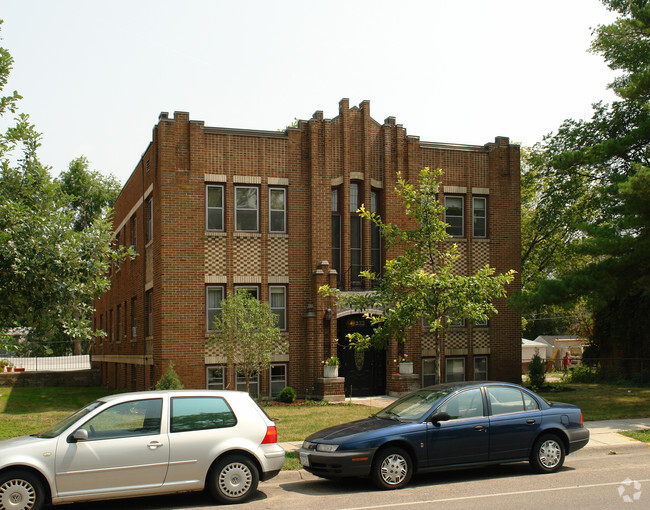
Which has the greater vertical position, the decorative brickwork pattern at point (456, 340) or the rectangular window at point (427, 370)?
the decorative brickwork pattern at point (456, 340)

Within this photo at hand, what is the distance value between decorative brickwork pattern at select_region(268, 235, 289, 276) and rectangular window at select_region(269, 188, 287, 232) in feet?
1.23

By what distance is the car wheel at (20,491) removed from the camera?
8547mm

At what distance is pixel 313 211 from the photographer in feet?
76.6

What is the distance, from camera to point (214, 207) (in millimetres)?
22750

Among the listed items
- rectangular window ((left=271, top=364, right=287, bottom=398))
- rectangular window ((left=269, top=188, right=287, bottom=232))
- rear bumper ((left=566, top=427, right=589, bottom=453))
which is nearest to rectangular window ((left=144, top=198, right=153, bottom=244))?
rectangular window ((left=269, top=188, right=287, bottom=232))

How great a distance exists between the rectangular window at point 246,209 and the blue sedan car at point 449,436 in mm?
12233

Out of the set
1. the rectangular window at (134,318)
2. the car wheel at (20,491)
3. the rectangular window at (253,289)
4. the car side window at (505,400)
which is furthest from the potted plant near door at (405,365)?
the car wheel at (20,491)

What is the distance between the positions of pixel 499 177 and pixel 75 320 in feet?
58.4

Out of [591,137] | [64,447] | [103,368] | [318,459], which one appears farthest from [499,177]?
[103,368]

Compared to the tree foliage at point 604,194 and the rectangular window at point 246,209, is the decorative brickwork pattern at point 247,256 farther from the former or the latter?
the tree foliage at point 604,194

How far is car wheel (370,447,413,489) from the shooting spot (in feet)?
33.8

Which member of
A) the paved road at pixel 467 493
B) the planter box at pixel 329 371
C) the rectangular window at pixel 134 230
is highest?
the rectangular window at pixel 134 230

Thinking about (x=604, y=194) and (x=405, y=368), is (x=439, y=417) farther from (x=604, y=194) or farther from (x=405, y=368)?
(x=604, y=194)

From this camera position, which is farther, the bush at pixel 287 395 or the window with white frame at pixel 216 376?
the window with white frame at pixel 216 376
